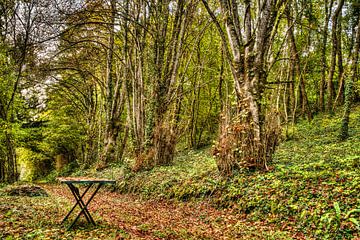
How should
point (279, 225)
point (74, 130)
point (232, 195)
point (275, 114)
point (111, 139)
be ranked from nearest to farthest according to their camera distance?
1. point (279, 225)
2. point (232, 195)
3. point (275, 114)
4. point (111, 139)
5. point (74, 130)

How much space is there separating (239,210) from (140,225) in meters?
1.96

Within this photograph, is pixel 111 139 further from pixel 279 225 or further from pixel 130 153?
pixel 279 225

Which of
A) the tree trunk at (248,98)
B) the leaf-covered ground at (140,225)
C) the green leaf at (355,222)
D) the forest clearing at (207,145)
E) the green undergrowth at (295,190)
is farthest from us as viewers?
the tree trunk at (248,98)

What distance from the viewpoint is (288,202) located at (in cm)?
481

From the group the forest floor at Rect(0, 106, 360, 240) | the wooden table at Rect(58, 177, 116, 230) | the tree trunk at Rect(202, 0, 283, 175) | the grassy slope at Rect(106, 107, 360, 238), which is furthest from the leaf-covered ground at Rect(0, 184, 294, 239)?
the tree trunk at Rect(202, 0, 283, 175)

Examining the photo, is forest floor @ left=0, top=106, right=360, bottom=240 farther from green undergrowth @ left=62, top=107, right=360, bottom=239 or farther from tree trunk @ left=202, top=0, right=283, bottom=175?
tree trunk @ left=202, top=0, right=283, bottom=175

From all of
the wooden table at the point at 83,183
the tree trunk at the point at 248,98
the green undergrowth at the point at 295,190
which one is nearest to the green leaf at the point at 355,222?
the green undergrowth at the point at 295,190

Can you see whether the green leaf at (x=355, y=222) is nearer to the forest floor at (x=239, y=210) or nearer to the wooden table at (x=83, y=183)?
the forest floor at (x=239, y=210)

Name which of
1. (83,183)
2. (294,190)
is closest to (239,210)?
(294,190)

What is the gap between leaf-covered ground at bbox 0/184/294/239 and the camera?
3934 mm

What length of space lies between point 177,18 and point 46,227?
9413 millimetres

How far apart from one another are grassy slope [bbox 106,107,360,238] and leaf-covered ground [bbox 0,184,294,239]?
0.93ft

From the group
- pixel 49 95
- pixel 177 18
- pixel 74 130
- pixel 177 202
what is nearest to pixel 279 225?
pixel 177 202

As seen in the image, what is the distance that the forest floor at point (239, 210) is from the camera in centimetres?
402
